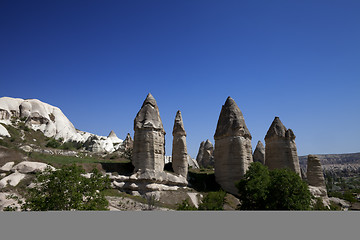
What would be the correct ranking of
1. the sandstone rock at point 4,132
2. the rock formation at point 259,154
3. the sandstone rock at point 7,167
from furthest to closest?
the rock formation at point 259,154 < the sandstone rock at point 4,132 < the sandstone rock at point 7,167

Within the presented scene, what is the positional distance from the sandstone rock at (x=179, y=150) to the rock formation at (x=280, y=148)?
1269 centimetres

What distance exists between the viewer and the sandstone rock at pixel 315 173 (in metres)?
34.2

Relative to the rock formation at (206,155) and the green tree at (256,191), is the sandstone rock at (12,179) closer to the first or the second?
the green tree at (256,191)

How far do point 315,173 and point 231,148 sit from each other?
13.8m

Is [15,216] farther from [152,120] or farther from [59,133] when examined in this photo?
[59,133]

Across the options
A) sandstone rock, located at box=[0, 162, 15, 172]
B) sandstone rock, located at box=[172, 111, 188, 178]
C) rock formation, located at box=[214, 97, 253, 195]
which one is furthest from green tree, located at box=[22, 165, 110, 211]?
rock formation, located at box=[214, 97, 253, 195]

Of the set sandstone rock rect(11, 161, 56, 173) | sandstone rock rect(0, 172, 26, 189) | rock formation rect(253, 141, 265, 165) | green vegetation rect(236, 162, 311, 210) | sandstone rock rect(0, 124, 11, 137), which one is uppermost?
sandstone rock rect(0, 124, 11, 137)

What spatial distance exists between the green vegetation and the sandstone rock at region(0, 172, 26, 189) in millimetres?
17382

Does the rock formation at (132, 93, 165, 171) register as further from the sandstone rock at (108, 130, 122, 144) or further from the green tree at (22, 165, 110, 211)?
the sandstone rock at (108, 130, 122, 144)

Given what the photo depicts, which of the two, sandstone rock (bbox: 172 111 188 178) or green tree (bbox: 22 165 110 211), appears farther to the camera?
sandstone rock (bbox: 172 111 188 178)

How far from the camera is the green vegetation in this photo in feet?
54.9

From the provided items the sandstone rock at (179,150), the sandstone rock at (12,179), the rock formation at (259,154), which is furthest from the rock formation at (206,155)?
the sandstone rock at (12,179)

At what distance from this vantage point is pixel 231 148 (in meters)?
30.1

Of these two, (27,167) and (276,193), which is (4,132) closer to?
(27,167)
